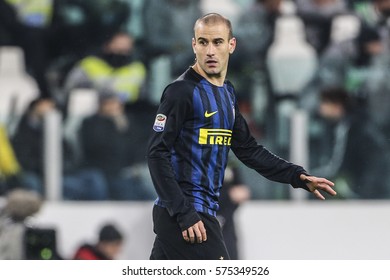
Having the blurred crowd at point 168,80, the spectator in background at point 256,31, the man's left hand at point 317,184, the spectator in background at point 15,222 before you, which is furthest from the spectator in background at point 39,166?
the man's left hand at point 317,184

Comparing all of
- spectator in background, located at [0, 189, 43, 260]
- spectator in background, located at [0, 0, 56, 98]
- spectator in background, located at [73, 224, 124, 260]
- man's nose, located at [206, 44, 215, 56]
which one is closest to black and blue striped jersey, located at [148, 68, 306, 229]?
man's nose, located at [206, 44, 215, 56]

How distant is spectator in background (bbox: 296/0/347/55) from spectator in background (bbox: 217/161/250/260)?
129 centimetres

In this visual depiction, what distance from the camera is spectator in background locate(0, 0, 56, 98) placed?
9.60m

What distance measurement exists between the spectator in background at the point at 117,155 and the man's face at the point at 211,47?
365 cm

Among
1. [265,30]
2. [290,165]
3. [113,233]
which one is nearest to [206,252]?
[290,165]

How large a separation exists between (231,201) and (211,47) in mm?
3653

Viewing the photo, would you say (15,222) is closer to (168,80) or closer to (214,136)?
(168,80)

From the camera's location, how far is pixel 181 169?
17.9 ft

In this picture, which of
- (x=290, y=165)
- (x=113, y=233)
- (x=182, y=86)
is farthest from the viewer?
(x=113, y=233)

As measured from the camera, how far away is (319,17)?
9.52m

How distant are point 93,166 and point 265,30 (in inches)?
70.2

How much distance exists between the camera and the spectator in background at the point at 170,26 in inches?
366

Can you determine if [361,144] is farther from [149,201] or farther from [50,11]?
[50,11]

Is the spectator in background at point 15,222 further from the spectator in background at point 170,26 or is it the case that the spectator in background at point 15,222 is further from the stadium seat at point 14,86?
the spectator in background at point 170,26
